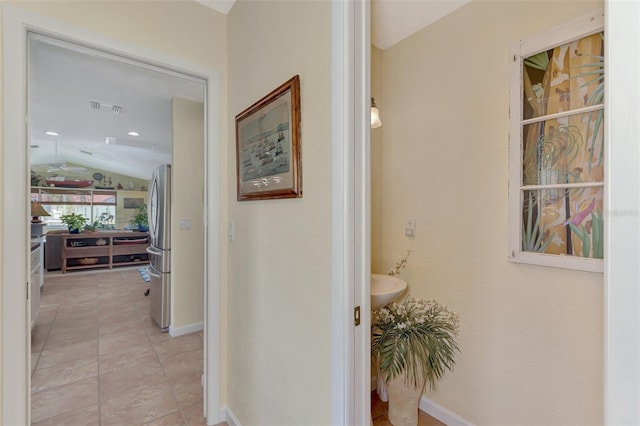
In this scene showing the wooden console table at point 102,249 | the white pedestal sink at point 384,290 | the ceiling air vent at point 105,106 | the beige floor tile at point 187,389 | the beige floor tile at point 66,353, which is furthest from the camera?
the wooden console table at point 102,249

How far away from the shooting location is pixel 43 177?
23.5ft

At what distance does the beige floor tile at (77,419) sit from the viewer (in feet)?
5.94

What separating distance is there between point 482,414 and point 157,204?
336cm

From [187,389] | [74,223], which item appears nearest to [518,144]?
[187,389]

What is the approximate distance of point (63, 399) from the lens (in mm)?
2029

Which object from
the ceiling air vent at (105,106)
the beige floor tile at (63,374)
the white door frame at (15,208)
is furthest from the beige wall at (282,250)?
the ceiling air vent at (105,106)

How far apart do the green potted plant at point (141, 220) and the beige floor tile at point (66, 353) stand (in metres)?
5.15

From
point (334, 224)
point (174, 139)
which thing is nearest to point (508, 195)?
point (334, 224)

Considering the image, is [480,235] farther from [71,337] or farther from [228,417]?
[71,337]

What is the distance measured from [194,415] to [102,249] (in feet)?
19.3

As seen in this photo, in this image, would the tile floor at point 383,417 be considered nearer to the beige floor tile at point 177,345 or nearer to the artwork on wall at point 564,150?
the artwork on wall at point 564,150

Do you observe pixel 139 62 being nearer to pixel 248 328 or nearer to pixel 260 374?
pixel 248 328

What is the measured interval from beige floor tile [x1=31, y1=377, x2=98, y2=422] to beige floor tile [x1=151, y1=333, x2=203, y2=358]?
1.87 ft

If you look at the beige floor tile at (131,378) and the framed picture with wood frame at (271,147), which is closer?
the framed picture with wood frame at (271,147)
